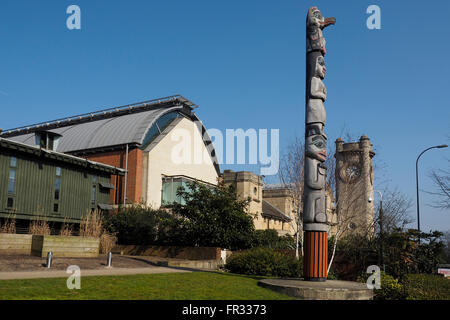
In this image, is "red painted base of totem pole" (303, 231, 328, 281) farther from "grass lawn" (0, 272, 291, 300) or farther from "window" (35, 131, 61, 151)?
"window" (35, 131, 61, 151)

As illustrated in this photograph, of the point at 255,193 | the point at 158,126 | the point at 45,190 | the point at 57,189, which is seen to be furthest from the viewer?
the point at 255,193

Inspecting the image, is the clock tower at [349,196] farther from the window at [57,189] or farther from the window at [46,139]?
the window at [46,139]

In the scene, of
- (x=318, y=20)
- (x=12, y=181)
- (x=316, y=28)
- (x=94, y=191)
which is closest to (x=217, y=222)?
(x=94, y=191)

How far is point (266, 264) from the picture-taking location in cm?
1916

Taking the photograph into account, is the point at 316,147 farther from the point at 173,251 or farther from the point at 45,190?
the point at 45,190

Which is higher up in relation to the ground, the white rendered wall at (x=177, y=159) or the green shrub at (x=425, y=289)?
the white rendered wall at (x=177, y=159)

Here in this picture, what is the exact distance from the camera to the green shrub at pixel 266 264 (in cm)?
1902

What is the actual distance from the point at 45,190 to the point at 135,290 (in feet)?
66.1

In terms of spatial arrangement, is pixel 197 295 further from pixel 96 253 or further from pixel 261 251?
pixel 96 253

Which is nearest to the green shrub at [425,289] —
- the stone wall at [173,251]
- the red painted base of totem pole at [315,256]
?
the red painted base of totem pole at [315,256]

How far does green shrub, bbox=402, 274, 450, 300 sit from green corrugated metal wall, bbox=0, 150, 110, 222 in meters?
21.4

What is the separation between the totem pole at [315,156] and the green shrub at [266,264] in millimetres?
4977

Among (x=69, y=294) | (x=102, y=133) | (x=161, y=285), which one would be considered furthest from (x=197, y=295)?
(x=102, y=133)

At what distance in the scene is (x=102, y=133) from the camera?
4216 centimetres
